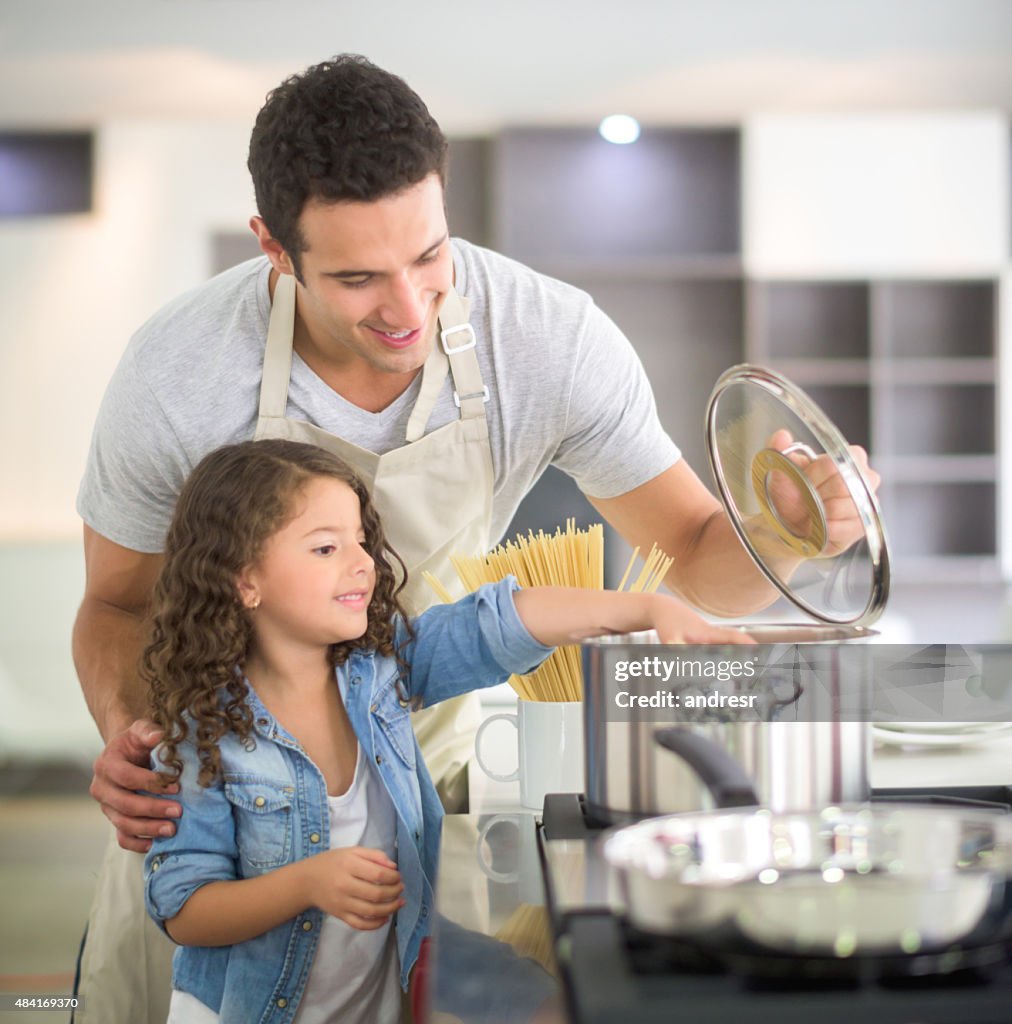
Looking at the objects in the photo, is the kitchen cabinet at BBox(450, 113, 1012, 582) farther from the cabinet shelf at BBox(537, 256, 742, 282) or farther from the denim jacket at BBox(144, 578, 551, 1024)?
the denim jacket at BBox(144, 578, 551, 1024)

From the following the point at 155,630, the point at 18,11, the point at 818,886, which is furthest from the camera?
the point at 18,11

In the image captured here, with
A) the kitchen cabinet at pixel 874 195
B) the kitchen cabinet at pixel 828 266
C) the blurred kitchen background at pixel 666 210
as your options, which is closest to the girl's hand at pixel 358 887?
the blurred kitchen background at pixel 666 210

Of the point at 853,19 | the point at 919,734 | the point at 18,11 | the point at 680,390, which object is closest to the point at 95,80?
the point at 18,11

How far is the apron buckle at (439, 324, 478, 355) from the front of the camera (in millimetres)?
1038

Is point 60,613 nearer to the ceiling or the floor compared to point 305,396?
nearer to the floor

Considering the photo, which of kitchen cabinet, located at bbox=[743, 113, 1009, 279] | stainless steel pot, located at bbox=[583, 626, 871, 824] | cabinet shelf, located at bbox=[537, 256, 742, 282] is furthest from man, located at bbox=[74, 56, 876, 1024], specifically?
kitchen cabinet, located at bbox=[743, 113, 1009, 279]

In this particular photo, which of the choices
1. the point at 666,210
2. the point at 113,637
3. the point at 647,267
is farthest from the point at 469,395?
the point at 666,210

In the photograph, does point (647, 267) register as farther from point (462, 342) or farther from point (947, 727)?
point (947, 727)

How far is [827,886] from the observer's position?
1.26 feet

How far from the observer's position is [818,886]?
0.39m

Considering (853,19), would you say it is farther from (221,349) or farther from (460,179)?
(221,349)

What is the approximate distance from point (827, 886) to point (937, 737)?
1.91ft

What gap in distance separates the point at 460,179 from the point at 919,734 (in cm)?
257

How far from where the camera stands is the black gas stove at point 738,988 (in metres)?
0.36
